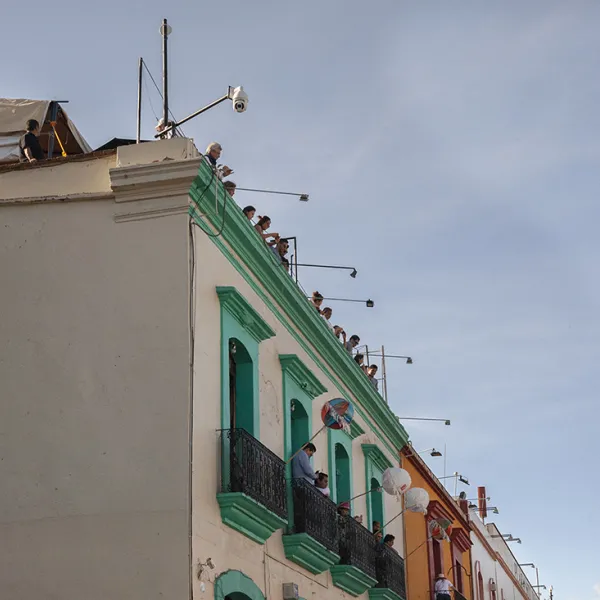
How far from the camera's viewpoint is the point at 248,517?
13500mm

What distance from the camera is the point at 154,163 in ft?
44.2

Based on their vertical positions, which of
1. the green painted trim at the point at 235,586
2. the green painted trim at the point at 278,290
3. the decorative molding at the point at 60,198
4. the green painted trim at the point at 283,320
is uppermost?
the decorative molding at the point at 60,198

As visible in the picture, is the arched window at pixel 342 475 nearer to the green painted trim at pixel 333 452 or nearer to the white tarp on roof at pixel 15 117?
the green painted trim at pixel 333 452

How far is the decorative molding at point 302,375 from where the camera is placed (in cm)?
1603

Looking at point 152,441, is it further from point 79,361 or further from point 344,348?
point 344,348

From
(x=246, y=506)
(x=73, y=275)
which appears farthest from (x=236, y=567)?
(x=73, y=275)

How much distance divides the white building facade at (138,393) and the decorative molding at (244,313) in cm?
2

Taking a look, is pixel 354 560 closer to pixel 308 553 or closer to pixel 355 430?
pixel 308 553

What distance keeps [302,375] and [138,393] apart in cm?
423

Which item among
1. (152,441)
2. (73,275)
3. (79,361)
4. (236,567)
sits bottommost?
(236,567)

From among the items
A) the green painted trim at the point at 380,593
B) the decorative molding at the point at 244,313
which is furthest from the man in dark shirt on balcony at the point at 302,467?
the green painted trim at the point at 380,593

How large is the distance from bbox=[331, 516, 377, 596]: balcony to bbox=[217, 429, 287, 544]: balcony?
2.92 m

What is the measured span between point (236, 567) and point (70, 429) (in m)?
2.39

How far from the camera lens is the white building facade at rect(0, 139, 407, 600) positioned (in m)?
12.3
